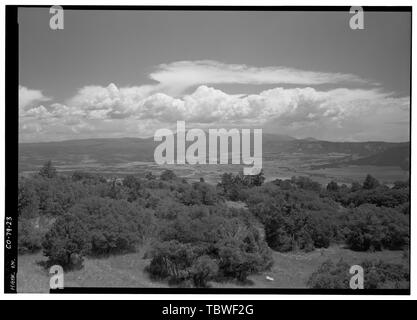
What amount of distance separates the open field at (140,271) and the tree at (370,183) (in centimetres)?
111

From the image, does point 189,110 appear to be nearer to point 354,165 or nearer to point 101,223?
point 101,223

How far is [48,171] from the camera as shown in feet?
20.5

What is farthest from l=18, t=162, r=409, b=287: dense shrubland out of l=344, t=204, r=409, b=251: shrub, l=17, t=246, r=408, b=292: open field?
l=17, t=246, r=408, b=292: open field

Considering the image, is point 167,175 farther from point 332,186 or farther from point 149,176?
point 332,186

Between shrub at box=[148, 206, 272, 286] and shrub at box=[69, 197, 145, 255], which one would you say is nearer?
shrub at box=[148, 206, 272, 286]

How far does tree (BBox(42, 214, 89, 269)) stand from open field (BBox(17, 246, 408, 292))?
17 cm

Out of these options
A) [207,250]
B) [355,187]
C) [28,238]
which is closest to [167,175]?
[207,250]

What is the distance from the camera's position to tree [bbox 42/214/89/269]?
591cm

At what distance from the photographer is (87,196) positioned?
6.19 m

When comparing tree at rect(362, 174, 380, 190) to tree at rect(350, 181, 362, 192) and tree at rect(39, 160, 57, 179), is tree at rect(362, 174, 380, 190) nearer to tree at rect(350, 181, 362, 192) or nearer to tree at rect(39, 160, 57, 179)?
tree at rect(350, 181, 362, 192)

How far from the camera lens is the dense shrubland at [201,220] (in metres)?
5.82

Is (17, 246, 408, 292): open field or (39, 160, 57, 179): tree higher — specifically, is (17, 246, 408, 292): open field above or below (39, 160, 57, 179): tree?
below
